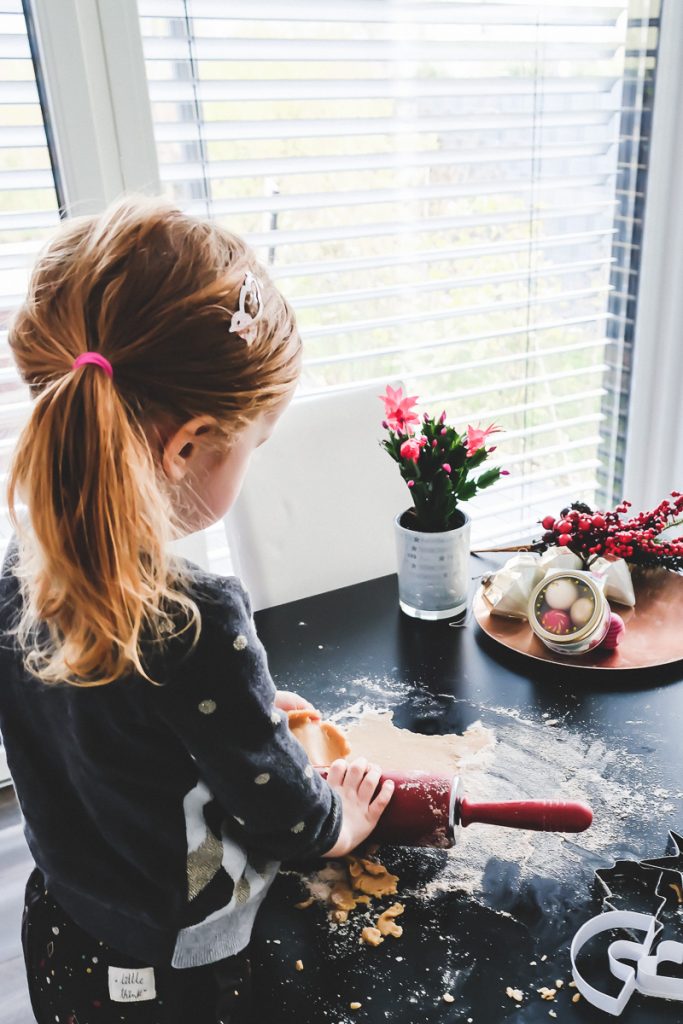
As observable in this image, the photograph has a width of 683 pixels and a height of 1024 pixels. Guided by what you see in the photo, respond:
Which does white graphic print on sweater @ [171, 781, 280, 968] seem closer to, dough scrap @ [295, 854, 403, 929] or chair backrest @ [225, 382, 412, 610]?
dough scrap @ [295, 854, 403, 929]

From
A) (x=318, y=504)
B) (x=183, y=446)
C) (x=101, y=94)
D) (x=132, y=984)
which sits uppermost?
(x=101, y=94)

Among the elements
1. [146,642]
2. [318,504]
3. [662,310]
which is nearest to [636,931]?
[146,642]

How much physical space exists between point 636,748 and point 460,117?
167 cm

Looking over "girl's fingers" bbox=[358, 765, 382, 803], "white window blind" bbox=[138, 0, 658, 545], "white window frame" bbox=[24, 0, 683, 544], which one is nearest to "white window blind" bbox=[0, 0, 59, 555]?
"white window frame" bbox=[24, 0, 683, 544]

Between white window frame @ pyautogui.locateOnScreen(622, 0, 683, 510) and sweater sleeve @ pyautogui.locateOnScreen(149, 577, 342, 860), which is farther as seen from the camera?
white window frame @ pyautogui.locateOnScreen(622, 0, 683, 510)

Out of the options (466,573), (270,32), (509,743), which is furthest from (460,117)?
(509,743)

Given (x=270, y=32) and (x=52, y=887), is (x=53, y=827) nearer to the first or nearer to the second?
(x=52, y=887)

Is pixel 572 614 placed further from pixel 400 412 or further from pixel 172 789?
pixel 172 789

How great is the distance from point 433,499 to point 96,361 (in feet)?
2.06

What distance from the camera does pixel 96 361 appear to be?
659mm

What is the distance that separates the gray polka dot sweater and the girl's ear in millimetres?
98

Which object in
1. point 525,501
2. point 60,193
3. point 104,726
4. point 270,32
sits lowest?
point 525,501

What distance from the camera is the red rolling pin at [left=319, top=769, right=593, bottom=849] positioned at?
0.81 metres

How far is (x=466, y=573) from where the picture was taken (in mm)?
1281
